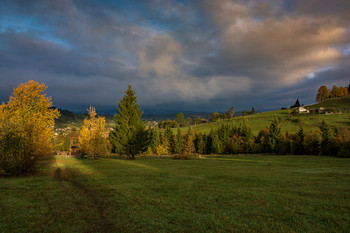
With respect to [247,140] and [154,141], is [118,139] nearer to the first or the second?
[154,141]

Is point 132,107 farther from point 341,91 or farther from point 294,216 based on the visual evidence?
point 341,91

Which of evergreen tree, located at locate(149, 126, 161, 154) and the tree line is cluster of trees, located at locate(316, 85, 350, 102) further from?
evergreen tree, located at locate(149, 126, 161, 154)

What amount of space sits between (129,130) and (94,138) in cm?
647

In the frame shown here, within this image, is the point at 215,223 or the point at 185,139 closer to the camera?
the point at 215,223

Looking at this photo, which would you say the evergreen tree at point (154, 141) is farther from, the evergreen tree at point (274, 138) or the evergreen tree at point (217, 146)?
the evergreen tree at point (274, 138)

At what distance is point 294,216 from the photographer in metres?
7.40

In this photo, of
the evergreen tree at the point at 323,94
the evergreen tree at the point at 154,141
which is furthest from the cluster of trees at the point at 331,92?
the evergreen tree at the point at 154,141

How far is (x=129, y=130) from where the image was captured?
38.8 m

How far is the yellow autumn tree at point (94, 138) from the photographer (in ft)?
116

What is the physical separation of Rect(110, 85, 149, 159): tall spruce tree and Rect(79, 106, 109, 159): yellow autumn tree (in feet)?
7.78

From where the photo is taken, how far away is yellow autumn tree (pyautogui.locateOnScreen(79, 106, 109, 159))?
3544cm

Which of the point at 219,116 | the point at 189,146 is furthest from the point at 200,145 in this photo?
the point at 219,116

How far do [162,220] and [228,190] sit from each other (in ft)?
18.6

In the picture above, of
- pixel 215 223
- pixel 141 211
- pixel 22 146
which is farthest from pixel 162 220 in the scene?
pixel 22 146
